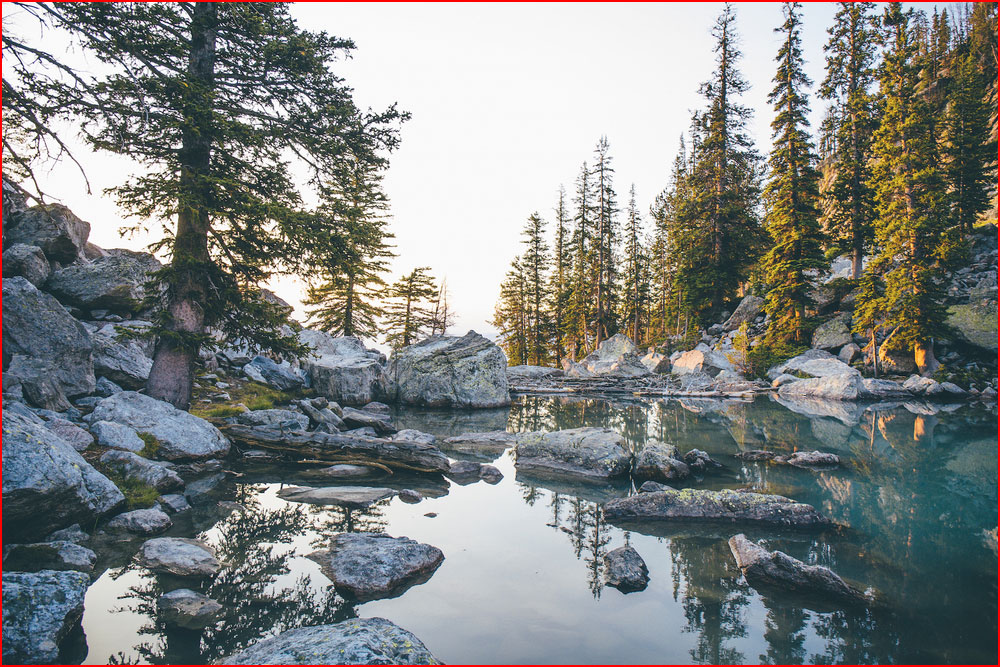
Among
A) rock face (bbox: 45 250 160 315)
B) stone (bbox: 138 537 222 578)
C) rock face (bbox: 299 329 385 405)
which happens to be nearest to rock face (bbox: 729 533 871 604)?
stone (bbox: 138 537 222 578)

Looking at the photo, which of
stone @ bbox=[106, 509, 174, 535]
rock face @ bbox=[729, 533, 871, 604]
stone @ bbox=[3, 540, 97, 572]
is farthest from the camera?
stone @ bbox=[106, 509, 174, 535]

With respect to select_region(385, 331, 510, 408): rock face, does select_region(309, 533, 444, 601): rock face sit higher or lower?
lower

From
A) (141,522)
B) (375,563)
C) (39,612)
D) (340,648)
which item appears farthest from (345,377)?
(340,648)

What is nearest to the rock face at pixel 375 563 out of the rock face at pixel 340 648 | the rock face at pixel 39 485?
the rock face at pixel 340 648

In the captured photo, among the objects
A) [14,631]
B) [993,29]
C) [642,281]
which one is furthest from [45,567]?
[993,29]

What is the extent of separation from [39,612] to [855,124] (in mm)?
38658

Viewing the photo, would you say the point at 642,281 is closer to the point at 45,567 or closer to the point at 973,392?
the point at 973,392

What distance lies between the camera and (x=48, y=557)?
447 cm

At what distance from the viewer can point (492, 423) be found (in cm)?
1516

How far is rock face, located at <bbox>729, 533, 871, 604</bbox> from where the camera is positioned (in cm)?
406

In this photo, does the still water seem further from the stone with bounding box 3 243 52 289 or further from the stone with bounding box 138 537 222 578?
the stone with bounding box 3 243 52 289

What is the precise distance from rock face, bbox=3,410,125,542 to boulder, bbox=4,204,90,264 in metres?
11.3

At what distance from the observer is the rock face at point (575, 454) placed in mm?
8555

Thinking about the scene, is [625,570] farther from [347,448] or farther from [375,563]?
[347,448]
